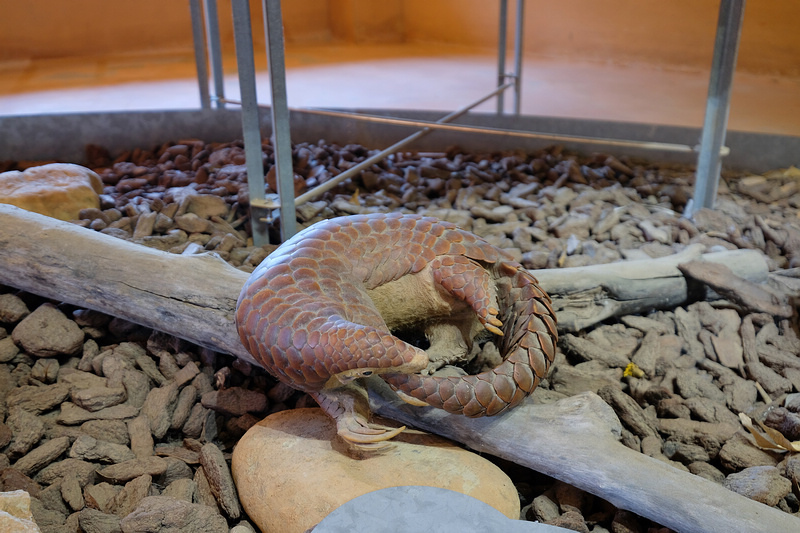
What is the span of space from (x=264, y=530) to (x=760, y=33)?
558 centimetres

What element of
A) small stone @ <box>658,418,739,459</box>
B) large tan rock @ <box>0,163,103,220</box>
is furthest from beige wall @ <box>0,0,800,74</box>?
small stone @ <box>658,418,739,459</box>

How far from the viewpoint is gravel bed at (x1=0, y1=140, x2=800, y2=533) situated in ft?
5.11

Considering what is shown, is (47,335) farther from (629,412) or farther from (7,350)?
(629,412)

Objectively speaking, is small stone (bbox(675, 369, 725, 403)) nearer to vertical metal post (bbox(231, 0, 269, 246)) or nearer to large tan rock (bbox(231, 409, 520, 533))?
large tan rock (bbox(231, 409, 520, 533))

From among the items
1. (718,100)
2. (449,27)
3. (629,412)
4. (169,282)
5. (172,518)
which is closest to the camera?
(172,518)

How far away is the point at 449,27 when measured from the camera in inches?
299

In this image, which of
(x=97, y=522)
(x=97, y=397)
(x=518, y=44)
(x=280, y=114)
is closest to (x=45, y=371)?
(x=97, y=397)

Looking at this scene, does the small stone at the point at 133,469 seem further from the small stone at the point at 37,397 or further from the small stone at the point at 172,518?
the small stone at the point at 37,397

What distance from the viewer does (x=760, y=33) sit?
5.48m

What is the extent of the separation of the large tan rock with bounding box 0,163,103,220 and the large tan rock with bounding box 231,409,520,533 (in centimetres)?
141

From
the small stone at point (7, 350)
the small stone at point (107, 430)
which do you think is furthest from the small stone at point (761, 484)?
the small stone at point (7, 350)

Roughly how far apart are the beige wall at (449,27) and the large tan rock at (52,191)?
13.8 feet

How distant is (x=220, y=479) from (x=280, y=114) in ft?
4.10

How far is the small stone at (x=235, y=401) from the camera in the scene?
1795 millimetres
